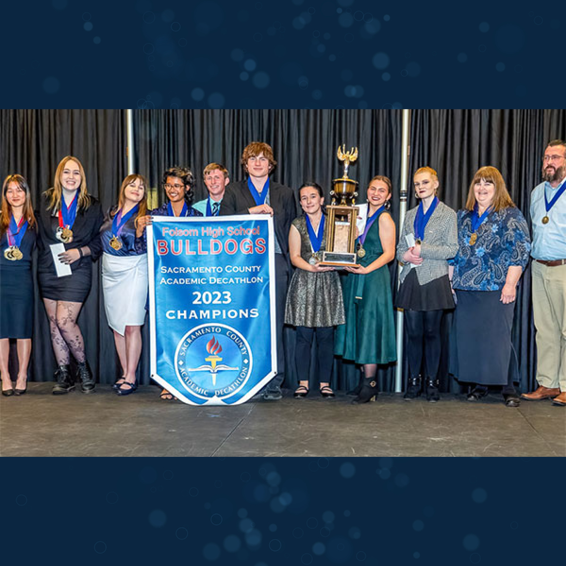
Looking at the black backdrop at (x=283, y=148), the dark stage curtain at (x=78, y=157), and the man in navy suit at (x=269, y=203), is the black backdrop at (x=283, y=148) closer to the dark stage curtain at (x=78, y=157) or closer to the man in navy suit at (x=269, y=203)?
the dark stage curtain at (x=78, y=157)

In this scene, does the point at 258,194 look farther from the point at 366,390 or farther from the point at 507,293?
the point at 507,293

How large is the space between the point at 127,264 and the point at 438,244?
6.86 feet

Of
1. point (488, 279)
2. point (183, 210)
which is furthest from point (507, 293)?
point (183, 210)

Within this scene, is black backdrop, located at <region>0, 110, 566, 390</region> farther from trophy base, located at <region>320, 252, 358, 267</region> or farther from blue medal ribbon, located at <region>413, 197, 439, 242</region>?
trophy base, located at <region>320, 252, 358, 267</region>

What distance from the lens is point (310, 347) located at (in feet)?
14.1

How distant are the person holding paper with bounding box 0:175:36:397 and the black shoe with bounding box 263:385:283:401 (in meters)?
1.75

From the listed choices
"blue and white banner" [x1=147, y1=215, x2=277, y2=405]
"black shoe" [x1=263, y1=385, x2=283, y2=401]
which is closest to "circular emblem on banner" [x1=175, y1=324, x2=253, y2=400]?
"blue and white banner" [x1=147, y1=215, x2=277, y2=405]

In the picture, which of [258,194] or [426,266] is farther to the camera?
[258,194]

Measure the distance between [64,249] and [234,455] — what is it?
2128mm

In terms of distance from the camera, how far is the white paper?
14.4ft

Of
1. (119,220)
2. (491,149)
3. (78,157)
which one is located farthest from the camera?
(78,157)

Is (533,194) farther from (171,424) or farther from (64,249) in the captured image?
(64,249)

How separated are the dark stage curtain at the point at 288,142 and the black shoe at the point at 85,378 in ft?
4.53

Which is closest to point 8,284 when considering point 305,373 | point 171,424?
point 171,424
